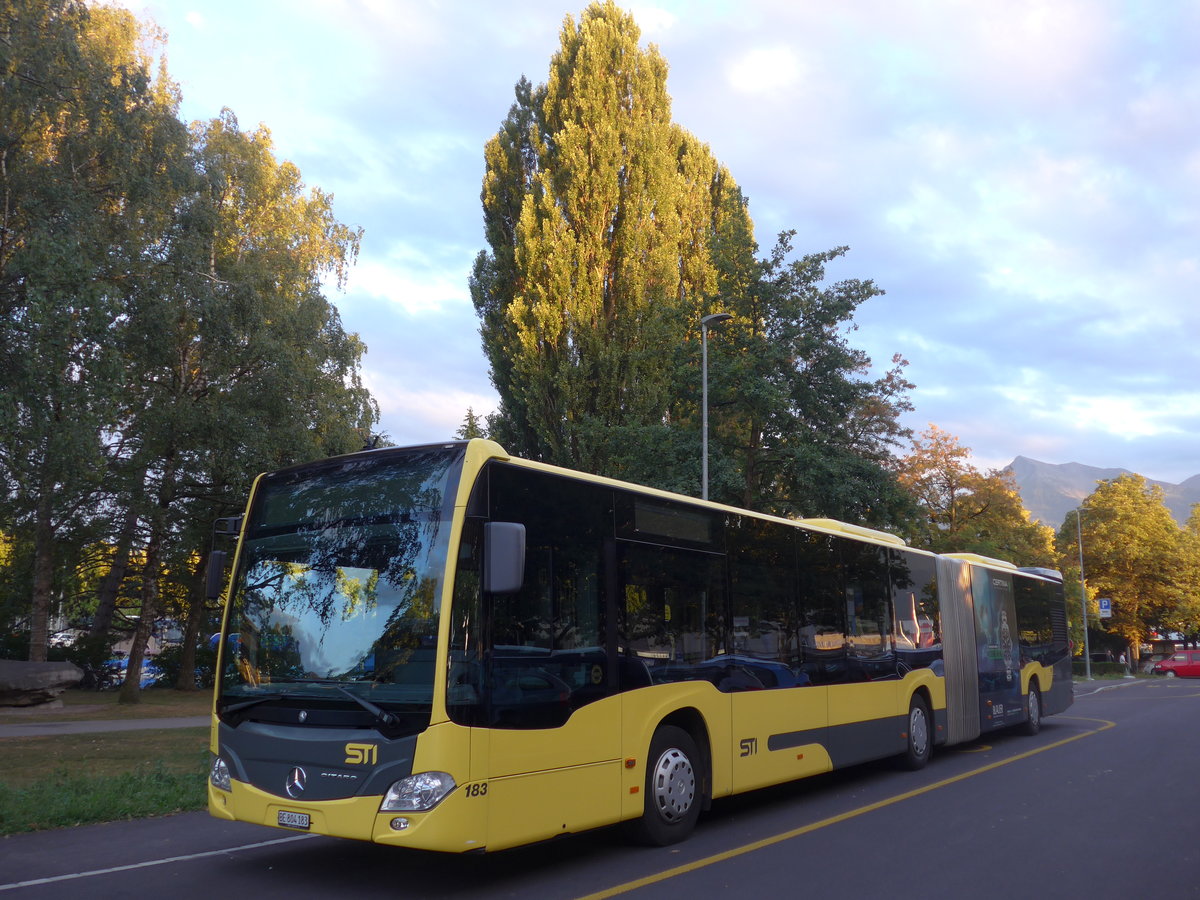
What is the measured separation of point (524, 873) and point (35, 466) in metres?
18.1

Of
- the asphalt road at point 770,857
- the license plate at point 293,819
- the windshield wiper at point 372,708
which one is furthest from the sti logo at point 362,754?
the asphalt road at point 770,857

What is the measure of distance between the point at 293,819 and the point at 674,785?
309 cm

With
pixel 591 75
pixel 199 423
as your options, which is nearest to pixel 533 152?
pixel 591 75

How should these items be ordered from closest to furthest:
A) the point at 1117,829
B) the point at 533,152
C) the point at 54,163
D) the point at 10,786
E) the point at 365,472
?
the point at 365,472
the point at 1117,829
the point at 10,786
the point at 54,163
the point at 533,152

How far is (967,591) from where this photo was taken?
14.9m

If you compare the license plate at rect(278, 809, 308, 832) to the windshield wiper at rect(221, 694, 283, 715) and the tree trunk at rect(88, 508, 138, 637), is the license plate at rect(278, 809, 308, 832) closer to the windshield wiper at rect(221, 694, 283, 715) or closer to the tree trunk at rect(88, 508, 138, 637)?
the windshield wiper at rect(221, 694, 283, 715)

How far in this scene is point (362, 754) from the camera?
20.1 ft

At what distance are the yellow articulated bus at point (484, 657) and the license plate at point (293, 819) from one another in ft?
0.04

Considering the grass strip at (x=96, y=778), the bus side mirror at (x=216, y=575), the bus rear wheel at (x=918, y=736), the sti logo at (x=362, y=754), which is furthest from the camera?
the bus rear wheel at (x=918, y=736)

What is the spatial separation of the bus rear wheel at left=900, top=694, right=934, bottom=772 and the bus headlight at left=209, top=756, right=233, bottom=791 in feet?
27.8

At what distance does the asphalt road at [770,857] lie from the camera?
256 inches

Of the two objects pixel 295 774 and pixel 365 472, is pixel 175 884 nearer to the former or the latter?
pixel 295 774

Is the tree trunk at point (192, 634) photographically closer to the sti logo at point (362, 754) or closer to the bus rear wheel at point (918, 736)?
the bus rear wheel at point (918, 736)

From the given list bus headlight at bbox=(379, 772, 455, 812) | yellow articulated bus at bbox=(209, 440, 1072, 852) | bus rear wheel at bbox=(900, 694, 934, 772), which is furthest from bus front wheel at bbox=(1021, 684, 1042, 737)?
bus headlight at bbox=(379, 772, 455, 812)
